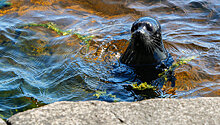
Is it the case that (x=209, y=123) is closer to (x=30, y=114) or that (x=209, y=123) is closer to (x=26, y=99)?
(x=30, y=114)

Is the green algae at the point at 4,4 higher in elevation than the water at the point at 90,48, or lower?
higher

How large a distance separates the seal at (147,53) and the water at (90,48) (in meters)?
0.22

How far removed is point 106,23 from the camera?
6809 millimetres

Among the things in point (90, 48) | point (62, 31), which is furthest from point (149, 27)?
point (62, 31)

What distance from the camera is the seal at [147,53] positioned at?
13.9ft

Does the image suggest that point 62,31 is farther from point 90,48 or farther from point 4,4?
point 4,4

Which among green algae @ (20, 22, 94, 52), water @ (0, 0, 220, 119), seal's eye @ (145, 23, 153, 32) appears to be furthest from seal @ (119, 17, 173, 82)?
green algae @ (20, 22, 94, 52)

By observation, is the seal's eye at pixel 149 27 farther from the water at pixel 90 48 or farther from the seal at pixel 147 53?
the water at pixel 90 48

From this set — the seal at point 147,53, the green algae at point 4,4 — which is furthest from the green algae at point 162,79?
the green algae at point 4,4

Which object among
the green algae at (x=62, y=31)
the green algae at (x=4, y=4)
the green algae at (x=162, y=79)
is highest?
the green algae at (x=4, y=4)

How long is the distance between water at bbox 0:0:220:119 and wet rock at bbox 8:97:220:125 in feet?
3.72

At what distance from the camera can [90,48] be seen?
551 centimetres

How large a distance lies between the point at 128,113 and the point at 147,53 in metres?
1.98

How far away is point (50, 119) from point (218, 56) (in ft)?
13.3
